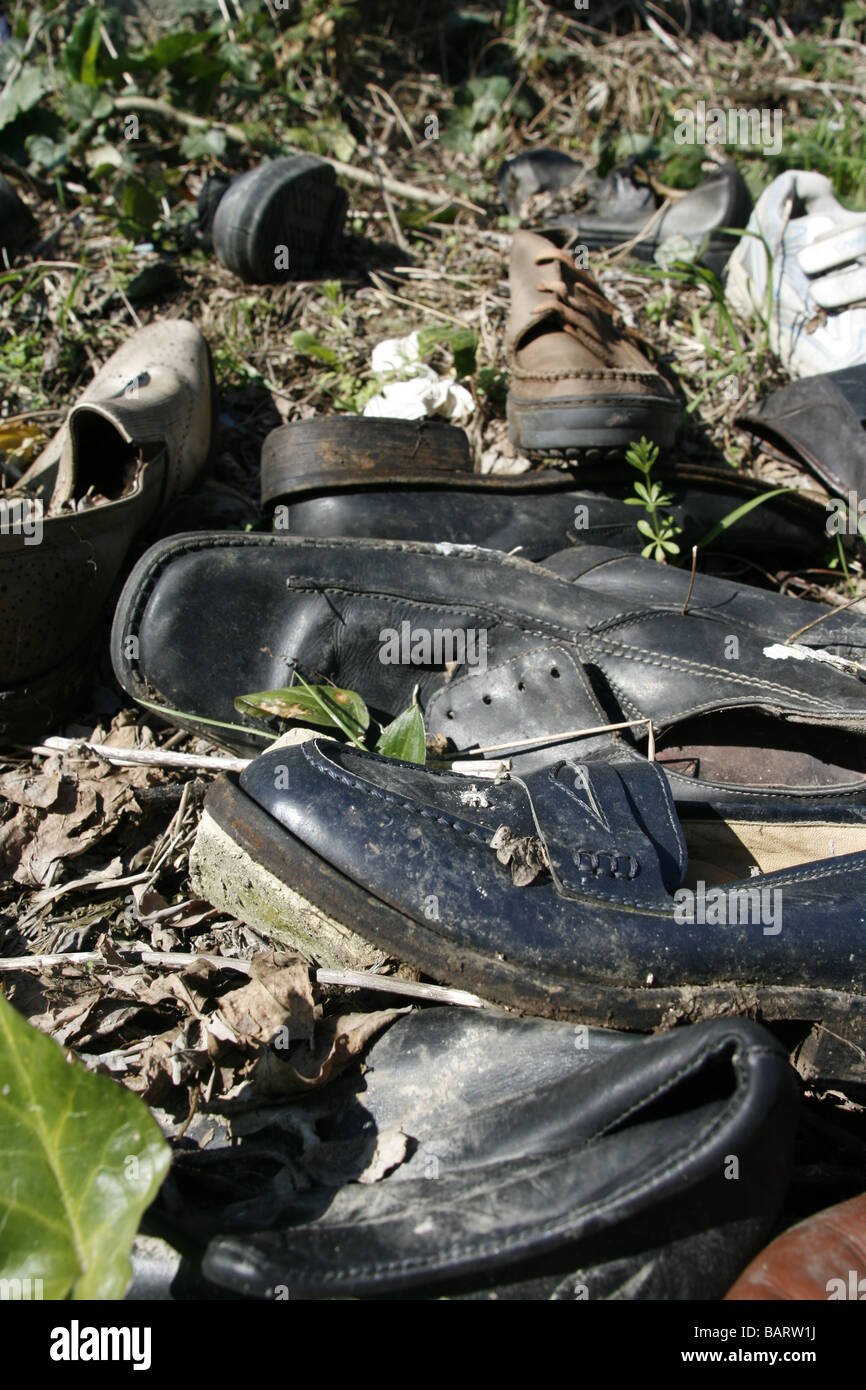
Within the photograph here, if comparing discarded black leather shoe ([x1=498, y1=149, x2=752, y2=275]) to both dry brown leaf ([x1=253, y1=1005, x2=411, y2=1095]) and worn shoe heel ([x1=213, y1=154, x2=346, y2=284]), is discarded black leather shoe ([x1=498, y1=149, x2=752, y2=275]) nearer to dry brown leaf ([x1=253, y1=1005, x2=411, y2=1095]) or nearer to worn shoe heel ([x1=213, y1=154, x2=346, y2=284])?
worn shoe heel ([x1=213, y1=154, x2=346, y2=284])

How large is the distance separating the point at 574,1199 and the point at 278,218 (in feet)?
9.96

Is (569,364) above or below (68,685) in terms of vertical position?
above

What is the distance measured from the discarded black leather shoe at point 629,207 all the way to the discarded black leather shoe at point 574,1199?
2.97 m

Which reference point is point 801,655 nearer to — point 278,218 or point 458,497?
point 458,497

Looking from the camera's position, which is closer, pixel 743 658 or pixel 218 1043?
pixel 218 1043

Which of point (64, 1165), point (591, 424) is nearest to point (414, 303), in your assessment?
point (591, 424)

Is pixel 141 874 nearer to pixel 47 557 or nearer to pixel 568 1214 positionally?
pixel 47 557

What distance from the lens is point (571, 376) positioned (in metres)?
2.60

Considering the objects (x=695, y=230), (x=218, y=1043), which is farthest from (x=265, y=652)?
(x=695, y=230)

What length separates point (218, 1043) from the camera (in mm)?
1544

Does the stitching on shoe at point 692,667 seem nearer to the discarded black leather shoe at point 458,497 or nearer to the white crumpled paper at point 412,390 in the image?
the discarded black leather shoe at point 458,497

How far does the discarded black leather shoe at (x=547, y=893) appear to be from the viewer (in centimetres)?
152

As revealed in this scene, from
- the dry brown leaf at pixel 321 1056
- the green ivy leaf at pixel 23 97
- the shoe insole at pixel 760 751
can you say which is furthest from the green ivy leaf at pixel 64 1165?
the green ivy leaf at pixel 23 97

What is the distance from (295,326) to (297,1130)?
8.65 ft
